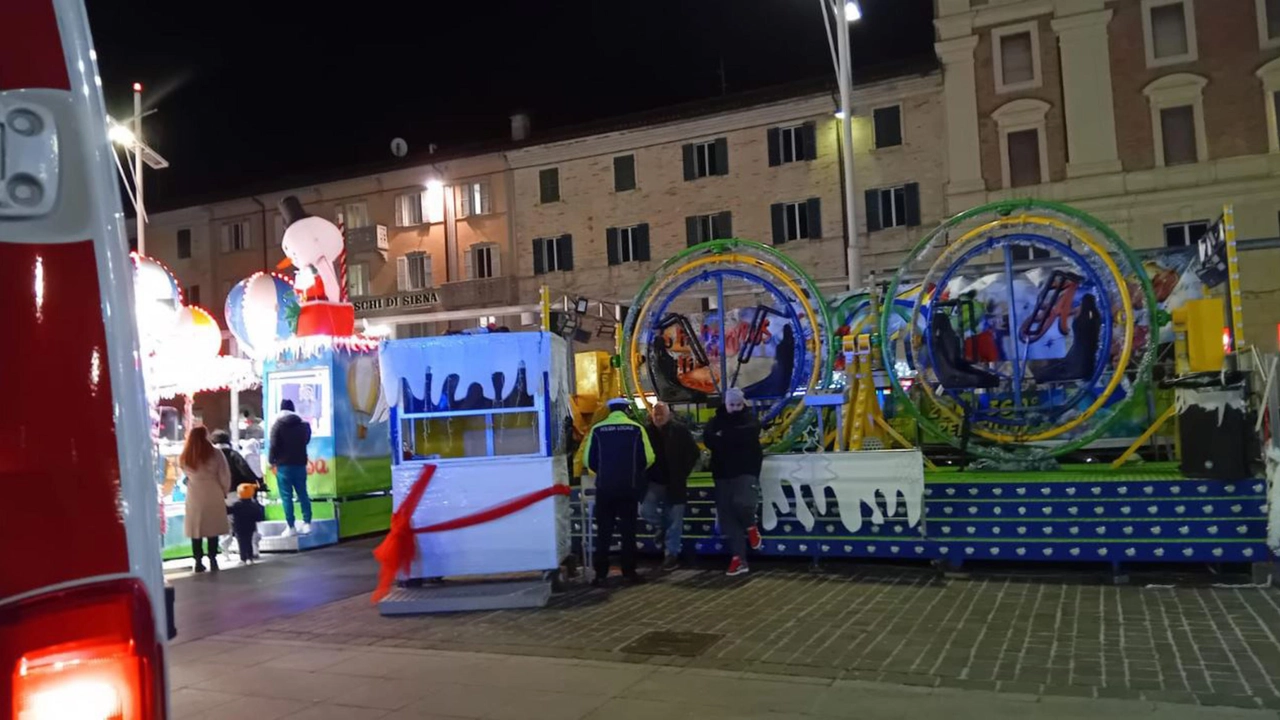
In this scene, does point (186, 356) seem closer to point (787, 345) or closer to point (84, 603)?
point (787, 345)

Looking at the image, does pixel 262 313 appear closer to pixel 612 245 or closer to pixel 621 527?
pixel 621 527

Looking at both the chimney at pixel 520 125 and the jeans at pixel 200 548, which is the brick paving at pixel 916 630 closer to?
the jeans at pixel 200 548

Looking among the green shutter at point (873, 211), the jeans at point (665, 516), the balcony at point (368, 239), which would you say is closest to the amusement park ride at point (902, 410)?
the jeans at point (665, 516)

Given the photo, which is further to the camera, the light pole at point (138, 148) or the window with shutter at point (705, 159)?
the window with shutter at point (705, 159)

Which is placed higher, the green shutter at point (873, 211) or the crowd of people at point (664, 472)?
the green shutter at point (873, 211)

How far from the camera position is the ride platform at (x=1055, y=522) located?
837 centimetres

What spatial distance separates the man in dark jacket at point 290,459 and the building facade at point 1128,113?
2078cm

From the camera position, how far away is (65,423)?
1.66 meters

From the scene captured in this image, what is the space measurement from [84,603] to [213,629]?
7614 millimetres

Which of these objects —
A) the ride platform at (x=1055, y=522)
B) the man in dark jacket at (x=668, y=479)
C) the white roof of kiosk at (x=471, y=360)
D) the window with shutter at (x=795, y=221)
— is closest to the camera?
the ride platform at (x=1055, y=522)

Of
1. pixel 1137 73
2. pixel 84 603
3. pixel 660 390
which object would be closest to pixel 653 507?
pixel 660 390

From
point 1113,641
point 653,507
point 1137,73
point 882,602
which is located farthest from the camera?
point 1137,73

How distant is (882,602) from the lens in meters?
8.25

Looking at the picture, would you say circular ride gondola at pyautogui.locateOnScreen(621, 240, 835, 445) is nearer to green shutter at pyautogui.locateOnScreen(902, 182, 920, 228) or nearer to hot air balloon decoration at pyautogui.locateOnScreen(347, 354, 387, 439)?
hot air balloon decoration at pyautogui.locateOnScreen(347, 354, 387, 439)
